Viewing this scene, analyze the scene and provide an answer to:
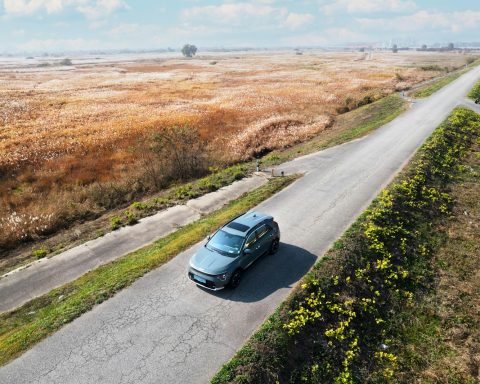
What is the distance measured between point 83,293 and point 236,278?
5932mm

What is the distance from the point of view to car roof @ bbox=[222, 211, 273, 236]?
46.2 feet

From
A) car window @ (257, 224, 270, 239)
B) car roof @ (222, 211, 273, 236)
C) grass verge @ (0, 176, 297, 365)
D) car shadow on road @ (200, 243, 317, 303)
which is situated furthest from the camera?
car window @ (257, 224, 270, 239)

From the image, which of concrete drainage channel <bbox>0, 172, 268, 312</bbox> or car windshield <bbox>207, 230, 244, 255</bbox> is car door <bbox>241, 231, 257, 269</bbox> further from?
concrete drainage channel <bbox>0, 172, 268, 312</bbox>

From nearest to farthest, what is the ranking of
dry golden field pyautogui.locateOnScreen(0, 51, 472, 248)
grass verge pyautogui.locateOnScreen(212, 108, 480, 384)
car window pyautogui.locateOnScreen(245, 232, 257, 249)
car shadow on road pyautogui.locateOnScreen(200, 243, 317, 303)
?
grass verge pyautogui.locateOnScreen(212, 108, 480, 384)
car shadow on road pyautogui.locateOnScreen(200, 243, 317, 303)
car window pyautogui.locateOnScreen(245, 232, 257, 249)
dry golden field pyautogui.locateOnScreen(0, 51, 472, 248)

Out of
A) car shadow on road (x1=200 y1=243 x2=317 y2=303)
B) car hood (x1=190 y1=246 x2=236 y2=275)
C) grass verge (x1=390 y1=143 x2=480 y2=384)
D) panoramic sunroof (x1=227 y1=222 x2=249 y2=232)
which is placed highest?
panoramic sunroof (x1=227 y1=222 x2=249 y2=232)

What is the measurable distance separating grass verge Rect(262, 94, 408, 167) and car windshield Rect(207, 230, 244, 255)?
47.9ft

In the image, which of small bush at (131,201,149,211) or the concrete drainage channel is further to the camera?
small bush at (131,201,149,211)

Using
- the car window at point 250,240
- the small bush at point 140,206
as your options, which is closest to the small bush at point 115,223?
the small bush at point 140,206

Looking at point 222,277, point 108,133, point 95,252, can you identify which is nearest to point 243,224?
point 222,277

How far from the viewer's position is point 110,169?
28656 mm

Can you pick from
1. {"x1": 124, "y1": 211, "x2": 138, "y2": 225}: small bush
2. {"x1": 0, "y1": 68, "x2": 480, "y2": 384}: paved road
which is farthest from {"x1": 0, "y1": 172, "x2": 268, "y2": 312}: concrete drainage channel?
{"x1": 0, "y1": 68, "x2": 480, "y2": 384}: paved road

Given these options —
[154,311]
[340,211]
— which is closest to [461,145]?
[340,211]

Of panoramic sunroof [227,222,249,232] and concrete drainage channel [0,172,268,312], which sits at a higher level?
panoramic sunroof [227,222,249,232]

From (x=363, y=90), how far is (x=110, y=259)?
199 feet
